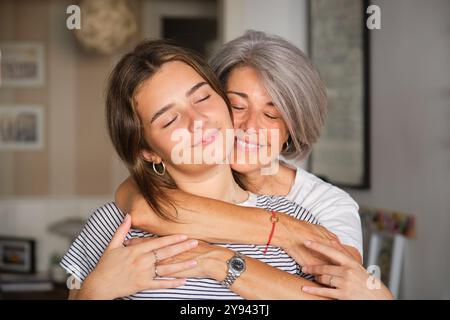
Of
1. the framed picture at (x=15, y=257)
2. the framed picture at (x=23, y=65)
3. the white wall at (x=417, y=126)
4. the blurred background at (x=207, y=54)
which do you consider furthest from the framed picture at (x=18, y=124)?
the white wall at (x=417, y=126)

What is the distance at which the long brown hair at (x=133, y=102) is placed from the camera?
0.85 m

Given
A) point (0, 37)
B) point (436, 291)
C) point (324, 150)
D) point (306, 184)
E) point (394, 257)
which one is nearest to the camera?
point (306, 184)

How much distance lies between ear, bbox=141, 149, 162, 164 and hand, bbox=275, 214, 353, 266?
0.18m

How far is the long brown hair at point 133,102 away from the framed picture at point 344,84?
890 mm

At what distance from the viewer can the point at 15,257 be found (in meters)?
2.88

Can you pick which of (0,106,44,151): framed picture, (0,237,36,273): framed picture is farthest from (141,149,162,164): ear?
(0,106,44,151): framed picture

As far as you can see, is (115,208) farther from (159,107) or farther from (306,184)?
(306,184)

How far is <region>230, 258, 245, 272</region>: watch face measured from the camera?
84cm

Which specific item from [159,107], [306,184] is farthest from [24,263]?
[159,107]

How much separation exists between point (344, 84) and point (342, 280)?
1057 mm

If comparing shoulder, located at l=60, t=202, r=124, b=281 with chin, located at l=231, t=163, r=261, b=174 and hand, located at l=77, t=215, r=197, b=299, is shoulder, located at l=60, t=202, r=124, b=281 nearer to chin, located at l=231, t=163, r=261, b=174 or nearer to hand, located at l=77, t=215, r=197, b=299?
hand, located at l=77, t=215, r=197, b=299

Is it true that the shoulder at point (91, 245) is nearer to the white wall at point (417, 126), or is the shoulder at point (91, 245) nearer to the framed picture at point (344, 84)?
the white wall at point (417, 126)

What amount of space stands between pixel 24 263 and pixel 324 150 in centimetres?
151

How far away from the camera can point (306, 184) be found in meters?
1.11
